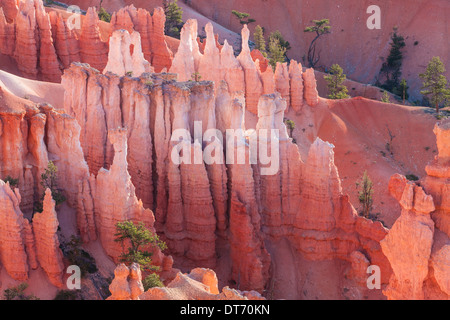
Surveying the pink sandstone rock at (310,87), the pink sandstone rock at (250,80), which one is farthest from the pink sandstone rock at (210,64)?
the pink sandstone rock at (310,87)

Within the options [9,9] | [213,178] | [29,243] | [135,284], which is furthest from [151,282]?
[9,9]

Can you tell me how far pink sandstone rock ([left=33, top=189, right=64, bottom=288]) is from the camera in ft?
89.5

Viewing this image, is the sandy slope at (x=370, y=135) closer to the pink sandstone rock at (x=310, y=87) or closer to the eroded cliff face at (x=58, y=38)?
the pink sandstone rock at (x=310, y=87)

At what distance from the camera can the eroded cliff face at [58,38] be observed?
5262cm

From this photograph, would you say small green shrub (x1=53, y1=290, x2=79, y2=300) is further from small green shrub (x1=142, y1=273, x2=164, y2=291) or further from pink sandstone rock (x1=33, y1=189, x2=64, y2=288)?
small green shrub (x1=142, y1=273, x2=164, y2=291)

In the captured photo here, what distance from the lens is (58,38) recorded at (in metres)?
54.9

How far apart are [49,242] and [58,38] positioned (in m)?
31.0

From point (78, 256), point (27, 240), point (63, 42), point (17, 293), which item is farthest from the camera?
point (63, 42)

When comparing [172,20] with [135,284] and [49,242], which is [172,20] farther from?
[135,284]

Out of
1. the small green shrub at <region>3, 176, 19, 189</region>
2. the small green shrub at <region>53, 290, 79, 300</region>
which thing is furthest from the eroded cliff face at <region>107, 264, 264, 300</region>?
the small green shrub at <region>3, 176, 19, 189</region>

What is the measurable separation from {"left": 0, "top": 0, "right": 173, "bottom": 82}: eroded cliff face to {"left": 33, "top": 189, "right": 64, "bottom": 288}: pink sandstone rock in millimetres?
25334

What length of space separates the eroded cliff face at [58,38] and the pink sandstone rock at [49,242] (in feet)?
83.1
